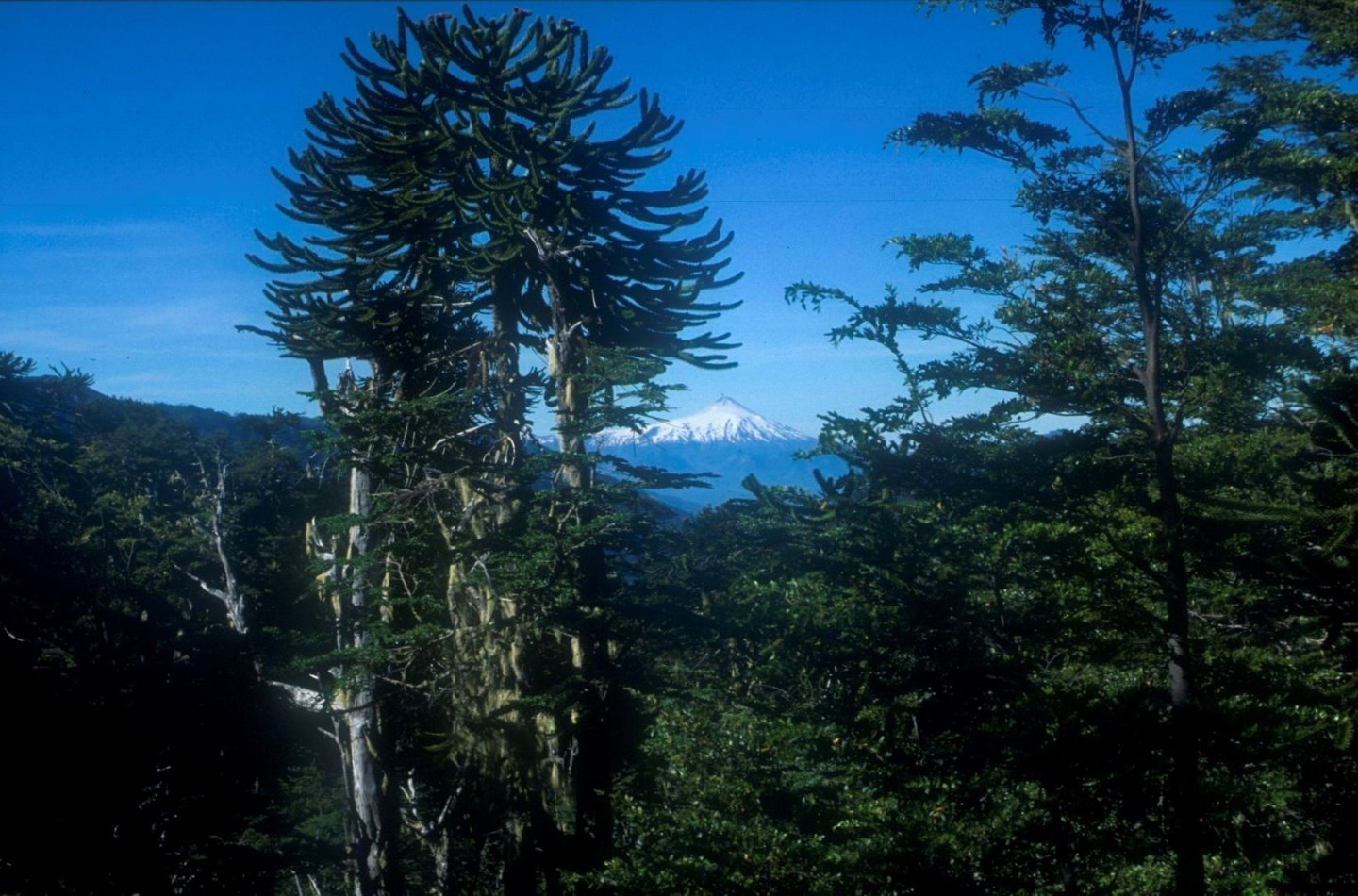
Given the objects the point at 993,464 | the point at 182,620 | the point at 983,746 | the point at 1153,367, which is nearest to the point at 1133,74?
the point at 1153,367

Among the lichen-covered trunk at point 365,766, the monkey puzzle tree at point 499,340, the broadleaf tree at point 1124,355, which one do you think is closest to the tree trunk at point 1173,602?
the broadleaf tree at point 1124,355

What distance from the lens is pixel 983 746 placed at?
851 centimetres

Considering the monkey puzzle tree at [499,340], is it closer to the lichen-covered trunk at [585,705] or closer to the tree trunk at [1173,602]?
the lichen-covered trunk at [585,705]

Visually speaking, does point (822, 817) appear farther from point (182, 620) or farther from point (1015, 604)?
point (182, 620)

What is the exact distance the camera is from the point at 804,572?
10.8 m

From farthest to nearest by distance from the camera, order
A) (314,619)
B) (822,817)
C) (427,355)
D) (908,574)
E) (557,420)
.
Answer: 1. (314,619)
2. (427,355)
3. (557,420)
4. (908,574)
5. (822,817)

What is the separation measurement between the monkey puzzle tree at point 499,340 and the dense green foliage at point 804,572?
0.07m

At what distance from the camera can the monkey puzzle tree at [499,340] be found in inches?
364

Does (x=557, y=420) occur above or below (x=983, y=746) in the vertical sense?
above

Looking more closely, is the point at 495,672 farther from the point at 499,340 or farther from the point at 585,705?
the point at 499,340

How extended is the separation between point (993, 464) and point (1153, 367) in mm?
2558

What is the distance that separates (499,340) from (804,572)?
20.9 ft

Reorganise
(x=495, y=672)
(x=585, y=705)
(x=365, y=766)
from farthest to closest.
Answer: (x=365, y=766), (x=495, y=672), (x=585, y=705)

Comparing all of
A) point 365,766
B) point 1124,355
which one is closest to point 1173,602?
point 1124,355
